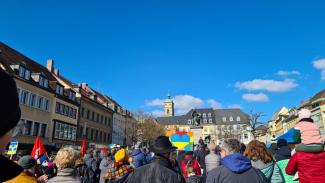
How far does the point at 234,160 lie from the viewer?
402 cm

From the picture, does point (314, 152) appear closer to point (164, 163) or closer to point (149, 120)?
point (164, 163)

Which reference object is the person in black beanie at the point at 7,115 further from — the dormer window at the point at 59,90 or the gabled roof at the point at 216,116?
the gabled roof at the point at 216,116

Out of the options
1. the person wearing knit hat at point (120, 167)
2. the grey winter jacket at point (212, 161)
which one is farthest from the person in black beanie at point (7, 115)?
the grey winter jacket at point (212, 161)

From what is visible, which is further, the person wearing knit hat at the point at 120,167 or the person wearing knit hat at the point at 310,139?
the person wearing knit hat at the point at 120,167

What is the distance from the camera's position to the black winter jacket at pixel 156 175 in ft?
13.6

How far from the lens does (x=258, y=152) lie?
5273 millimetres

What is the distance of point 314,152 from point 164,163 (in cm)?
238

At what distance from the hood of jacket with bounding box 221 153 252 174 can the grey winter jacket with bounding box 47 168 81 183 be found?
255cm

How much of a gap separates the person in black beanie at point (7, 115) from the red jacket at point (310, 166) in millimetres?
4473

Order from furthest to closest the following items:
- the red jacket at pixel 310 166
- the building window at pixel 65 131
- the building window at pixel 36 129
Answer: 1. the building window at pixel 65 131
2. the building window at pixel 36 129
3. the red jacket at pixel 310 166

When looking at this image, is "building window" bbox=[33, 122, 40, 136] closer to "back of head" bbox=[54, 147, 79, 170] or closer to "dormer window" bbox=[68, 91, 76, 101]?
"dormer window" bbox=[68, 91, 76, 101]

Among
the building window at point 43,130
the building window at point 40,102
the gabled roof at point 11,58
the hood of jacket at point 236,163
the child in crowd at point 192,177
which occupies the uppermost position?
the gabled roof at point 11,58

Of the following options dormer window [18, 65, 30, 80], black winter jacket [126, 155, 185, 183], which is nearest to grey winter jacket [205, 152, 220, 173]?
black winter jacket [126, 155, 185, 183]

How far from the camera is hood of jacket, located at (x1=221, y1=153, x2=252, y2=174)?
3.96 m
